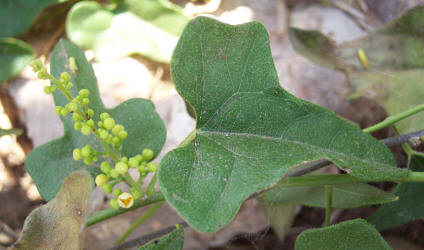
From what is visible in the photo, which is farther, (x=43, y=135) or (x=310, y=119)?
(x=43, y=135)

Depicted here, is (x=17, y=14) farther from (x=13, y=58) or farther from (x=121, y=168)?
(x=121, y=168)

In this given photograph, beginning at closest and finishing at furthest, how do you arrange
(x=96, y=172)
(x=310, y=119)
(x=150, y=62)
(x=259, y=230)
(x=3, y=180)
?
(x=310, y=119), (x=96, y=172), (x=259, y=230), (x=3, y=180), (x=150, y=62)

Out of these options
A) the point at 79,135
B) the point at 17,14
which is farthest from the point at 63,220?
the point at 17,14

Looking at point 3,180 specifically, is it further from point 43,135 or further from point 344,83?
point 344,83

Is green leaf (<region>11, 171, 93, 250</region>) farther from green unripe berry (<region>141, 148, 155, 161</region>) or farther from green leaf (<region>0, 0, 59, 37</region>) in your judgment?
green leaf (<region>0, 0, 59, 37</region>)

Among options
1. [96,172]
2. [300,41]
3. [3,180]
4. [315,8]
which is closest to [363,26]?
[315,8]

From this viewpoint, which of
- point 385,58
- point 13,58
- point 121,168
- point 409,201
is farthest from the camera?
point 13,58
